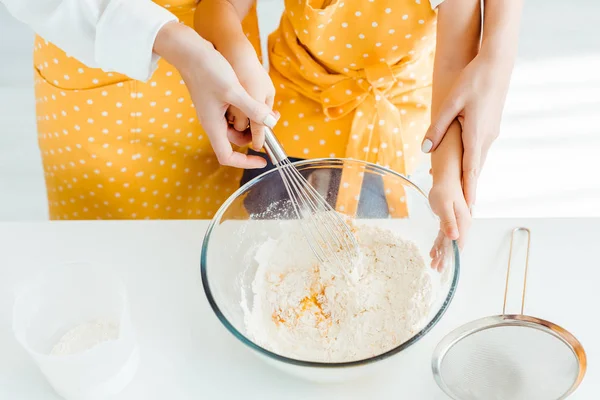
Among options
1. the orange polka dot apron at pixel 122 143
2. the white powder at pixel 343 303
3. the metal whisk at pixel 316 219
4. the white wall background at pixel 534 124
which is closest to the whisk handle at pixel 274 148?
the metal whisk at pixel 316 219

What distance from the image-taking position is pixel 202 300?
0.78 m

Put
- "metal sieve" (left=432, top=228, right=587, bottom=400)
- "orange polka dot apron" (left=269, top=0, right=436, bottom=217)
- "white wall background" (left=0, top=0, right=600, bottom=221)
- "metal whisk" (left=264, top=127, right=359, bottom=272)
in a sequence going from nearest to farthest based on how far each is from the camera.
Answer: "metal sieve" (left=432, top=228, right=587, bottom=400)
"metal whisk" (left=264, top=127, right=359, bottom=272)
"orange polka dot apron" (left=269, top=0, right=436, bottom=217)
"white wall background" (left=0, top=0, right=600, bottom=221)

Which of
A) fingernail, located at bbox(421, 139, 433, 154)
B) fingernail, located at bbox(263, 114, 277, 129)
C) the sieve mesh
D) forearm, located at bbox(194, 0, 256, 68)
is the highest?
forearm, located at bbox(194, 0, 256, 68)

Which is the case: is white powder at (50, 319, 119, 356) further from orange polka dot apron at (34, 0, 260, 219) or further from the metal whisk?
orange polka dot apron at (34, 0, 260, 219)

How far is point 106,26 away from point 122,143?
0.29m

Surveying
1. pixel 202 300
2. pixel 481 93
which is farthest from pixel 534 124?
pixel 202 300

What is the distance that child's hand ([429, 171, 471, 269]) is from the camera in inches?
27.7

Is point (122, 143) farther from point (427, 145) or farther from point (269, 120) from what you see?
point (427, 145)

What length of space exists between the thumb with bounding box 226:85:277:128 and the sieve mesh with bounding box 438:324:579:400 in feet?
1.09

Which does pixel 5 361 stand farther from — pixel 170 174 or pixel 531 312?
pixel 531 312

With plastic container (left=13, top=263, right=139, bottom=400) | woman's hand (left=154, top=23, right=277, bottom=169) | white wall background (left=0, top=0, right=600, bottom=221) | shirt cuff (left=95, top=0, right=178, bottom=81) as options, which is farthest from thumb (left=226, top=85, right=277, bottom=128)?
white wall background (left=0, top=0, right=600, bottom=221)

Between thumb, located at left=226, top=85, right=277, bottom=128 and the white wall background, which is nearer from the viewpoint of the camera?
thumb, located at left=226, top=85, right=277, bottom=128

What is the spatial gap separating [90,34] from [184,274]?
338 mm

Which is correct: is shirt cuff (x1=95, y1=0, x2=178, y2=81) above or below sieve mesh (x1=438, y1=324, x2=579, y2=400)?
above
